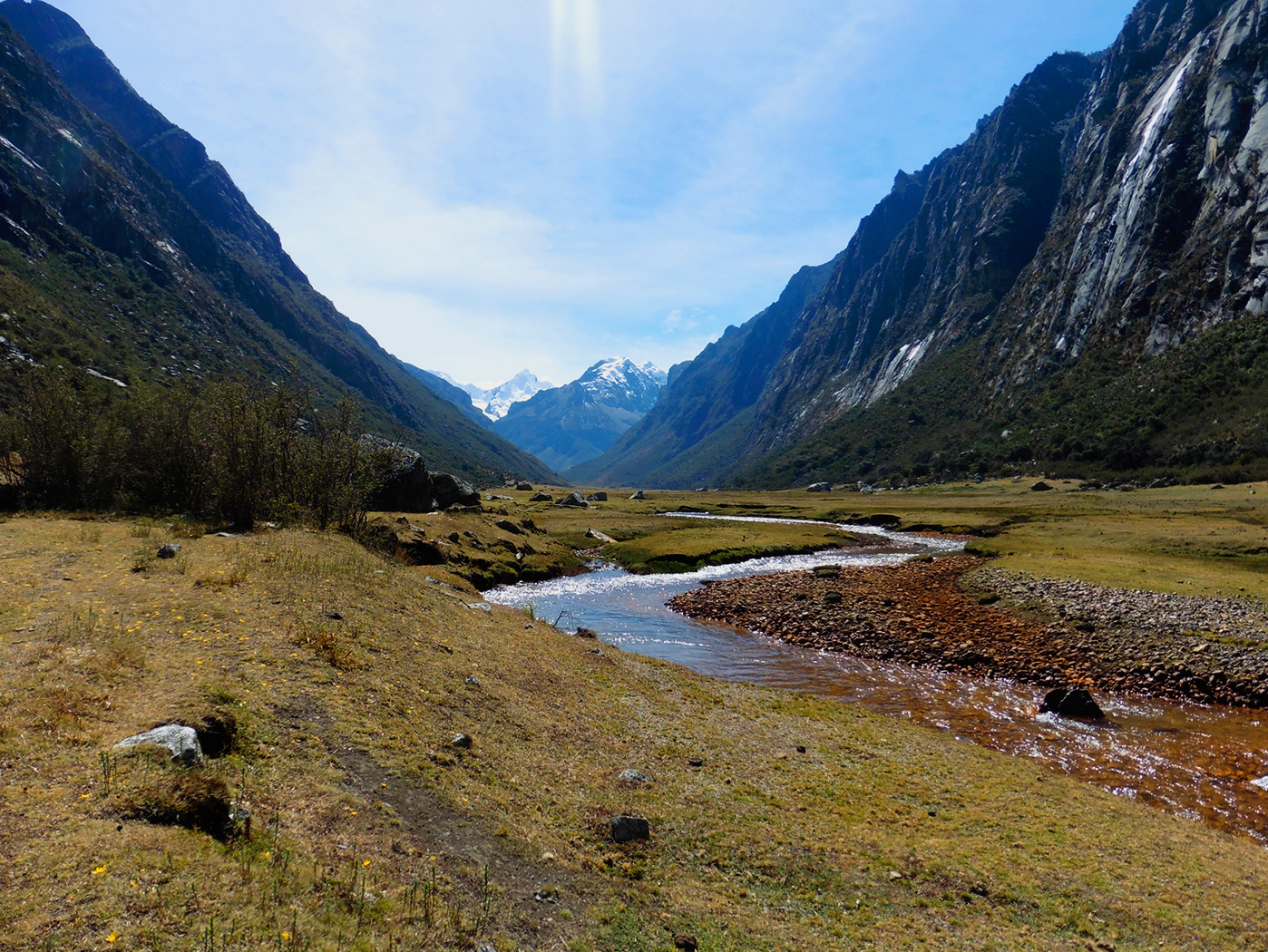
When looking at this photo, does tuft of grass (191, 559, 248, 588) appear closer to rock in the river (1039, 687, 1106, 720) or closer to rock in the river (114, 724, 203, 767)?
rock in the river (114, 724, 203, 767)

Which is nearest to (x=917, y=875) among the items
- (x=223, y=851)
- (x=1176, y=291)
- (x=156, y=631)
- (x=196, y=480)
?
(x=223, y=851)

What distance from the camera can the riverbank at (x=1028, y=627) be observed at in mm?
23641

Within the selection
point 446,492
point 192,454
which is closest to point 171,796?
point 192,454

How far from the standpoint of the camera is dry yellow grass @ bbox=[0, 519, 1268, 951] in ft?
20.9

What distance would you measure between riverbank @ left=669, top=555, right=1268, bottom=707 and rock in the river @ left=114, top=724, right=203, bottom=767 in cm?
2818

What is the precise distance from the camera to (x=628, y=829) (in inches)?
410

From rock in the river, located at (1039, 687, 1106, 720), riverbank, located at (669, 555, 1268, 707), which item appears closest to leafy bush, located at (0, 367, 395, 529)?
riverbank, located at (669, 555, 1268, 707)

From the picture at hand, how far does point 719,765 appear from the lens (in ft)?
47.7

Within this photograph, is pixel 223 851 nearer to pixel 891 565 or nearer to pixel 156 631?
pixel 156 631

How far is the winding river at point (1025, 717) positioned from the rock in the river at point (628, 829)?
14.2 m

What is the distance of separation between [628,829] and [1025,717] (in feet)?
59.4

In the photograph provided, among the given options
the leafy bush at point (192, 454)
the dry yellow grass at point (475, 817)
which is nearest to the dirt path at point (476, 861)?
the dry yellow grass at point (475, 817)

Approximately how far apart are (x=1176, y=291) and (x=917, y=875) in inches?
7073

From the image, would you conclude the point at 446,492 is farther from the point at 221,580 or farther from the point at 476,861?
the point at 476,861
